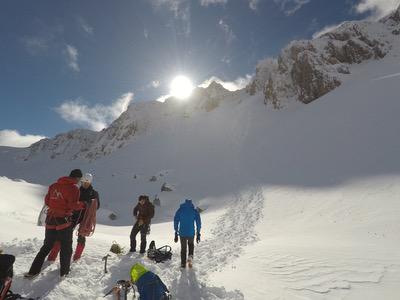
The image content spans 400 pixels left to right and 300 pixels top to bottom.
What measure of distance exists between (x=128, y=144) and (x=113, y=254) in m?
81.1

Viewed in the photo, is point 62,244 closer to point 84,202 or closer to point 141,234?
point 84,202

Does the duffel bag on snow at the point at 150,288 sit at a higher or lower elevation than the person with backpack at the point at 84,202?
lower

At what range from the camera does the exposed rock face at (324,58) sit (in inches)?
1912

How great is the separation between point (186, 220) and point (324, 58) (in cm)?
5177

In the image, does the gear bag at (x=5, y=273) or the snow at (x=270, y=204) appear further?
the snow at (x=270, y=204)

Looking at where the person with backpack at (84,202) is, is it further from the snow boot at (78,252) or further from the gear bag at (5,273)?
the gear bag at (5,273)

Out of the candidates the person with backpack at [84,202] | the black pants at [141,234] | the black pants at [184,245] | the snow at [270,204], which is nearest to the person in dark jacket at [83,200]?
the person with backpack at [84,202]

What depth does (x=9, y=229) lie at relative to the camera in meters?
10.2

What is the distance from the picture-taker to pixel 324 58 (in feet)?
176

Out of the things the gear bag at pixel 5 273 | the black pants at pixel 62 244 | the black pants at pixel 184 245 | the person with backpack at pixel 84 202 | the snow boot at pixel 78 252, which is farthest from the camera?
the black pants at pixel 184 245

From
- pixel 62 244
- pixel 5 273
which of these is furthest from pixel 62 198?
pixel 5 273

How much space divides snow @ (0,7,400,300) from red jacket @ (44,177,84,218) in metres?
1.36

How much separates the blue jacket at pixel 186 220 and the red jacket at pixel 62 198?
141 inches

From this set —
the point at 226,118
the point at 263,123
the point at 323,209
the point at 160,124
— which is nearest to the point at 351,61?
the point at 263,123
